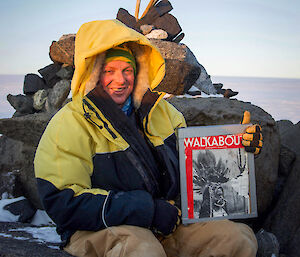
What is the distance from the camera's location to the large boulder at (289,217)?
3.86 m

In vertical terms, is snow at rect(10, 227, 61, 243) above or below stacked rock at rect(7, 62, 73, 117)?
below

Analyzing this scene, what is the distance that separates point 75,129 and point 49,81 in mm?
6833

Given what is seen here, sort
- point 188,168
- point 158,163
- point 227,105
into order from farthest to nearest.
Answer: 1. point 227,105
2. point 158,163
3. point 188,168

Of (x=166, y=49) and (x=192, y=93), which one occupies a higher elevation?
(x=166, y=49)

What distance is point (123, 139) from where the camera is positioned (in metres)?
2.32

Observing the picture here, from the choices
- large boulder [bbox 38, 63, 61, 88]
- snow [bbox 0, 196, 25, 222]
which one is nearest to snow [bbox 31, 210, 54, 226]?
snow [bbox 0, 196, 25, 222]

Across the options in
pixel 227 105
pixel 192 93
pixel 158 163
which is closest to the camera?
pixel 158 163

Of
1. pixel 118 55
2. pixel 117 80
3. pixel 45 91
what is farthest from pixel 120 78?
pixel 45 91

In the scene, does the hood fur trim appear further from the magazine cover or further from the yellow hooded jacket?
the magazine cover

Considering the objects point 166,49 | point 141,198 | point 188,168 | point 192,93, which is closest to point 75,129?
point 141,198

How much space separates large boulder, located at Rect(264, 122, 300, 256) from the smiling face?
2.62 m

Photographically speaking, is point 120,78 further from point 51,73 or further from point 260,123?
point 51,73

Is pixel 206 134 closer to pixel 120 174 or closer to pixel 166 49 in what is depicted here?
pixel 120 174

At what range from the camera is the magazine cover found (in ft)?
7.54
